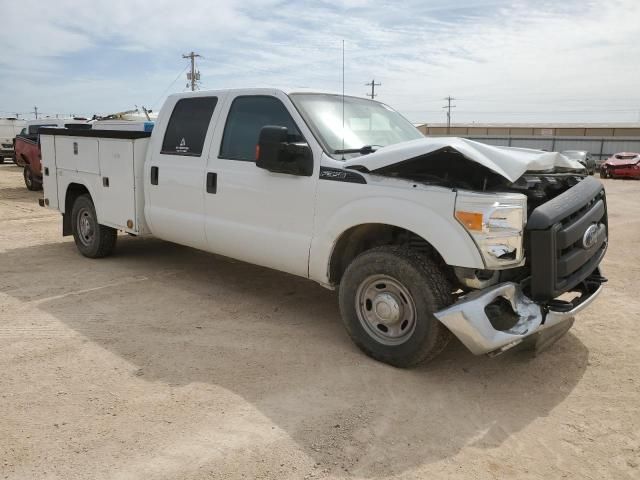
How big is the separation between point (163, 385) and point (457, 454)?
189 cm

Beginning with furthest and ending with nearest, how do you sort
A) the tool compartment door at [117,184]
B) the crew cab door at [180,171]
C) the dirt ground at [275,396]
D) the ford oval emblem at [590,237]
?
the tool compartment door at [117,184]
the crew cab door at [180,171]
the ford oval emblem at [590,237]
the dirt ground at [275,396]

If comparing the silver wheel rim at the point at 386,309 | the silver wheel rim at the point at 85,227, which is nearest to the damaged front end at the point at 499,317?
the silver wheel rim at the point at 386,309

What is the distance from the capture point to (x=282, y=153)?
166 inches

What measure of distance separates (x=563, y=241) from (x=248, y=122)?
9.18 feet

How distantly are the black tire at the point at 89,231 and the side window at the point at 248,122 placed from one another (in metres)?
2.65

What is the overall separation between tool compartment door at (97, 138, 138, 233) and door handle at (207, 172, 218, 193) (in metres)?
1.32

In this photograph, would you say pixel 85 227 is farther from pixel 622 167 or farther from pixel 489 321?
pixel 622 167

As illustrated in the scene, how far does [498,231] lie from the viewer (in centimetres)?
338

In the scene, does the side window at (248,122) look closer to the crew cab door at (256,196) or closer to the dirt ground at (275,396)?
the crew cab door at (256,196)

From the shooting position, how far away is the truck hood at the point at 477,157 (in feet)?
11.2

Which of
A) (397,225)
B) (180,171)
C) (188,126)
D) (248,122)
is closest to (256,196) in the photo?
(248,122)

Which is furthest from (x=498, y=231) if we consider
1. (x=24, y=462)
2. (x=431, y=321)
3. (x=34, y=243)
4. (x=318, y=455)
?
(x=34, y=243)

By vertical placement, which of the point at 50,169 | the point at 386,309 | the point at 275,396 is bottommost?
the point at 275,396

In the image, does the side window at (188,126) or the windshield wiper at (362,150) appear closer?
the windshield wiper at (362,150)
